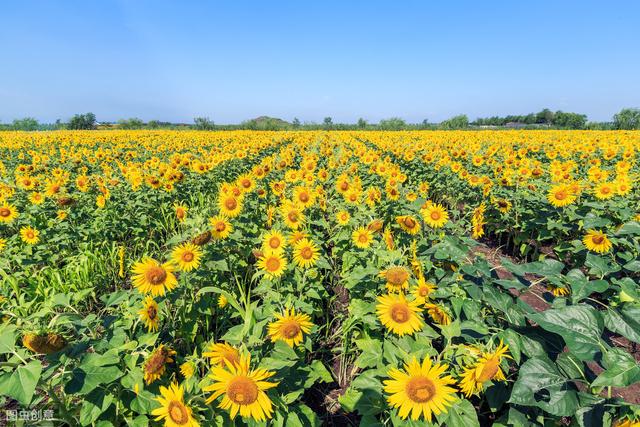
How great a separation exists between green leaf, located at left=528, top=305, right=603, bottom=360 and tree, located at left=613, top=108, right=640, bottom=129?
2216 inches

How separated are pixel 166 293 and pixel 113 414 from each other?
855 millimetres

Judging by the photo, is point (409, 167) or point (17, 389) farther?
point (409, 167)

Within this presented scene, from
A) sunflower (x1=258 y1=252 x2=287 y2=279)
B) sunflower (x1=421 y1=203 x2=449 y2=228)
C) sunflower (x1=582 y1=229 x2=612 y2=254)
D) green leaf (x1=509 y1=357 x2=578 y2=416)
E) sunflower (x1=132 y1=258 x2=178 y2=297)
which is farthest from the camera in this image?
sunflower (x1=421 y1=203 x2=449 y2=228)

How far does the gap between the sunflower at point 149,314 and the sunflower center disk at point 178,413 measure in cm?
77

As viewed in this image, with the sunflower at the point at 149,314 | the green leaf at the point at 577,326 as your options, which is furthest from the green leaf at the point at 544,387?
the sunflower at the point at 149,314

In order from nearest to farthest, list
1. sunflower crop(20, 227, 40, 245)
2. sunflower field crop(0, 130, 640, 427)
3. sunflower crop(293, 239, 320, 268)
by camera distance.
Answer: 1. sunflower field crop(0, 130, 640, 427)
2. sunflower crop(293, 239, 320, 268)
3. sunflower crop(20, 227, 40, 245)

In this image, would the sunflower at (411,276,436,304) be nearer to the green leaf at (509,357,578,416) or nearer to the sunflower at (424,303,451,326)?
the sunflower at (424,303,451,326)

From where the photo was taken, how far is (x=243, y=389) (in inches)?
54.8

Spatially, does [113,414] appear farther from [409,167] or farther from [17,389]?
[409,167]

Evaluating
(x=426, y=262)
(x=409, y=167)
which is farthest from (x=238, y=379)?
(x=409, y=167)

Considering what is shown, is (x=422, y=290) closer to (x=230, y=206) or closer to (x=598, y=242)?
(x=230, y=206)

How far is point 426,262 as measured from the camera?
2.43 m

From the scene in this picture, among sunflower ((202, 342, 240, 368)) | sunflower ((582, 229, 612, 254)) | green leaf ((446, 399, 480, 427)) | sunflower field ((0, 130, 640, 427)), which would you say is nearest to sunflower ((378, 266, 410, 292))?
sunflower field ((0, 130, 640, 427))

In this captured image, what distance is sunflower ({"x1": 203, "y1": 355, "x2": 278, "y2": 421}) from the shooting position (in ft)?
4.54
